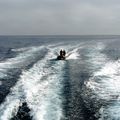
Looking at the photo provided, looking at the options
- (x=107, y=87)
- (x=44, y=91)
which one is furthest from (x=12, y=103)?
(x=107, y=87)

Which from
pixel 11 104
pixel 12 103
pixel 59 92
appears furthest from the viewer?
pixel 59 92

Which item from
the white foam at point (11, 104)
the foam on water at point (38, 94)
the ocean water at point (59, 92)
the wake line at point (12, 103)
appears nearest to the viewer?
the white foam at point (11, 104)

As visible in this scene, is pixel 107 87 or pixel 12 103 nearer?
pixel 12 103

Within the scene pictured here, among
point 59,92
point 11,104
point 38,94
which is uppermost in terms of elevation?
point 59,92

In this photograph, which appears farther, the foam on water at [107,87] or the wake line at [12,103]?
the foam on water at [107,87]

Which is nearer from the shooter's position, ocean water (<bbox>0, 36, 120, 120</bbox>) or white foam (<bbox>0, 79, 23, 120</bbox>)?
white foam (<bbox>0, 79, 23, 120</bbox>)

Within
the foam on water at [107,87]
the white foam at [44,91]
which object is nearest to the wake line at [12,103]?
the white foam at [44,91]

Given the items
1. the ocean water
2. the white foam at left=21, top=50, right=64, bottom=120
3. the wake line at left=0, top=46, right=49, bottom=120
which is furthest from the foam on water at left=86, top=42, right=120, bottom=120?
the wake line at left=0, top=46, right=49, bottom=120

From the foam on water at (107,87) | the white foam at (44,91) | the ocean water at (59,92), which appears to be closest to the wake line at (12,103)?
the ocean water at (59,92)

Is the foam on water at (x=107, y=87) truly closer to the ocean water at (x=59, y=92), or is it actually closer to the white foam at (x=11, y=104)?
the ocean water at (x=59, y=92)

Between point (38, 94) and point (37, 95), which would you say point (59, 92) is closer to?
point (38, 94)

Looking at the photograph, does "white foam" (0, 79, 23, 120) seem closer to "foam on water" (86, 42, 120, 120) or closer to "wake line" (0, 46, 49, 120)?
"wake line" (0, 46, 49, 120)

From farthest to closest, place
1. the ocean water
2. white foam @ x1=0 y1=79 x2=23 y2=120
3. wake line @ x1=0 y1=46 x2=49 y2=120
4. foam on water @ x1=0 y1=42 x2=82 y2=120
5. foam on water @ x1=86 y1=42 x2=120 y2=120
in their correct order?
1. foam on water @ x1=86 y1=42 x2=120 y2=120
2. the ocean water
3. foam on water @ x1=0 y1=42 x2=82 y2=120
4. wake line @ x1=0 y1=46 x2=49 y2=120
5. white foam @ x1=0 y1=79 x2=23 y2=120

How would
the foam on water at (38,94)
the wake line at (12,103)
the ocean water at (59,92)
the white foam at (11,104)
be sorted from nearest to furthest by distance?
the white foam at (11,104)
the wake line at (12,103)
the foam on water at (38,94)
the ocean water at (59,92)
